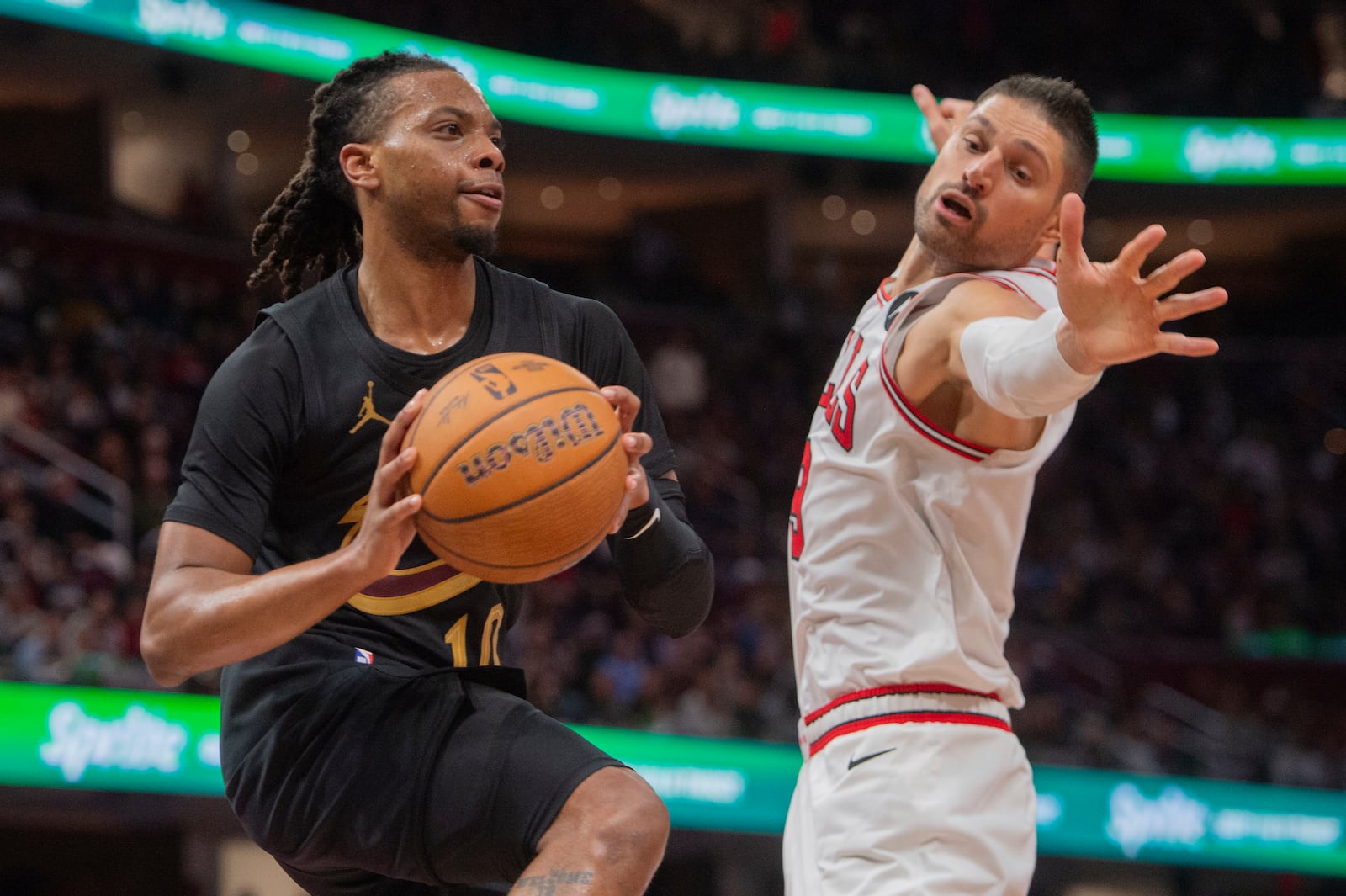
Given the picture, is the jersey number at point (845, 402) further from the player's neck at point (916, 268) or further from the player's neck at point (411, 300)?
the player's neck at point (411, 300)

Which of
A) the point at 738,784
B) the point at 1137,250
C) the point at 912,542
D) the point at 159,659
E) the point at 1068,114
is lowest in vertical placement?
the point at 159,659

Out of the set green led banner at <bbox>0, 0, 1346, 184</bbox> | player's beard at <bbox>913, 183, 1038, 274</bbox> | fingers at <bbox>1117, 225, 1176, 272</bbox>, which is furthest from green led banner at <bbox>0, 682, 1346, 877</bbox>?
green led banner at <bbox>0, 0, 1346, 184</bbox>

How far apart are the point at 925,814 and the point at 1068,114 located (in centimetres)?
170

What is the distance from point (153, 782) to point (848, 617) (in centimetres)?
668

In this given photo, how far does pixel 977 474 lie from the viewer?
10.9 feet

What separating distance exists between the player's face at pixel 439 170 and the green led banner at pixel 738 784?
6.24 m

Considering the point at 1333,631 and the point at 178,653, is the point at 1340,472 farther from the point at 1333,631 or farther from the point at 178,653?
the point at 178,653

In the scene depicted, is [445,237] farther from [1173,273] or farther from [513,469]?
[1173,273]

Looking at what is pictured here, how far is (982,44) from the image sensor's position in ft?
67.0

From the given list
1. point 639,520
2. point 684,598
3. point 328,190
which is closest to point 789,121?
point 328,190

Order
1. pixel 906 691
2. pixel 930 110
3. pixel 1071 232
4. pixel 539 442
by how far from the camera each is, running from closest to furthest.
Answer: pixel 539 442
pixel 1071 232
pixel 906 691
pixel 930 110

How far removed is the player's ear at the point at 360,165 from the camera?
319 centimetres

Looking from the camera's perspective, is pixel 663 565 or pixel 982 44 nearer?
pixel 663 565

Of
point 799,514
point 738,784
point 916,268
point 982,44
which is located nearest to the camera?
point 799,514
